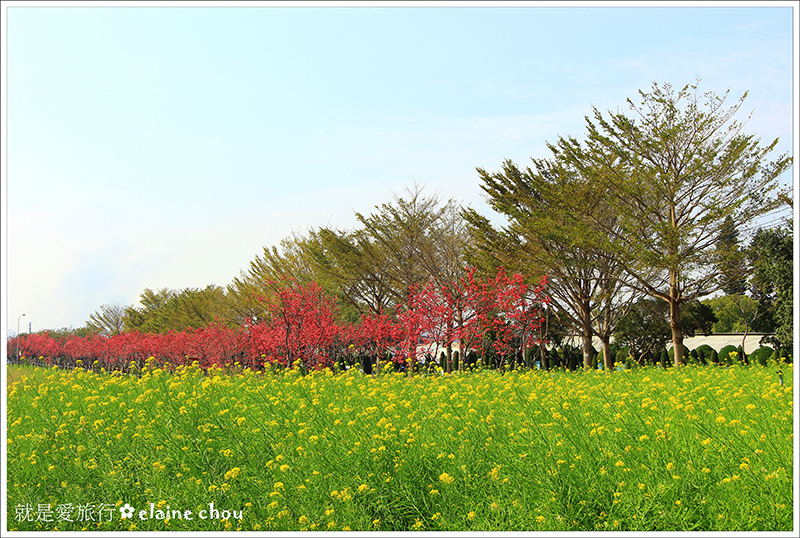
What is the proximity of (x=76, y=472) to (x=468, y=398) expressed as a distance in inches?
155

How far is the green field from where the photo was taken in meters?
3.64

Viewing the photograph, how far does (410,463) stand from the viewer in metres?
4.39

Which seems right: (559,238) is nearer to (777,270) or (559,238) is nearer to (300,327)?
(777,270)

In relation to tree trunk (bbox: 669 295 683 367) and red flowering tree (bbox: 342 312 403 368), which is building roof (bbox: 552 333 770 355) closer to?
red flowering tree (bbox: 342 312 403 368)

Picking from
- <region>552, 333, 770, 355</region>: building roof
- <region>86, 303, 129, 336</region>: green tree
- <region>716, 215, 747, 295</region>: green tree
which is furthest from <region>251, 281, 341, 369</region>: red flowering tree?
<region>86, 303, 129, 336</region>: green tree

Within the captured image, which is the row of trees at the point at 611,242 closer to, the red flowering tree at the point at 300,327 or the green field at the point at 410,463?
the red flowering tree at the point at 300,327

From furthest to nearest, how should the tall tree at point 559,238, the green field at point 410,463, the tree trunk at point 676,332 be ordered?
the tall tree at point 559,238 → the tree trunk at point 676,332 → the green field at point 410,463

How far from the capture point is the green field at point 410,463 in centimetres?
364

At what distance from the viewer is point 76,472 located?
506 cm

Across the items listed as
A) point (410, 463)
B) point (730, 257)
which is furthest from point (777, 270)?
point (410, 463)

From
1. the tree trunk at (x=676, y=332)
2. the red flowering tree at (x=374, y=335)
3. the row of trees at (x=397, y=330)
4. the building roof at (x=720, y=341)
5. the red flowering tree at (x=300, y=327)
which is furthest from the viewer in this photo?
the building roof at (x=720, y=341)

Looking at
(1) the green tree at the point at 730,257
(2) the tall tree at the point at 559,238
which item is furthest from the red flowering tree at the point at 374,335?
(1) the green tree at the point at 730,257


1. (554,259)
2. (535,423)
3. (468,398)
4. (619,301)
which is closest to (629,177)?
(554,259)

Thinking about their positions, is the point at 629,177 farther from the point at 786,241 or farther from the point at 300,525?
the point at 300,525
